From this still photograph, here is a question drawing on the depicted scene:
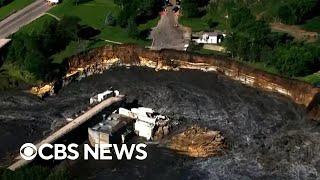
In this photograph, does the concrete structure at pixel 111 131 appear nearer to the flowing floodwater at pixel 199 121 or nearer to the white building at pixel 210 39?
the flowing floodwater at pixel 199 121

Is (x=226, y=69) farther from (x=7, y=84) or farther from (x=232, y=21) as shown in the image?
(x=7, y=84)

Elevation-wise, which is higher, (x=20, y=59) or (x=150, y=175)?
(x=20, y=59)

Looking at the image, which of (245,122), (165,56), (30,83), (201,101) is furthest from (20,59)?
(245,122)

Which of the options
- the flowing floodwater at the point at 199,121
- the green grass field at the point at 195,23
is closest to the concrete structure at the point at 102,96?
the flowing floodwater at the point at 199,121

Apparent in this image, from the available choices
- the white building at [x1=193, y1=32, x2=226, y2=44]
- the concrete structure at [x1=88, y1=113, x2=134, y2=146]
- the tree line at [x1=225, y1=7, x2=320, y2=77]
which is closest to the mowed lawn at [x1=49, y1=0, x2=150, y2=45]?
the white building at [x1=193, y1=32, x2=226, y2=44]

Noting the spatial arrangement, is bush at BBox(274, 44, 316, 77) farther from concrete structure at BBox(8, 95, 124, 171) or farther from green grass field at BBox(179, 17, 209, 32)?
concrete structure at BBox(8, 95, 124, 171)

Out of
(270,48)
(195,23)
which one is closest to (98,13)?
(195,23)
